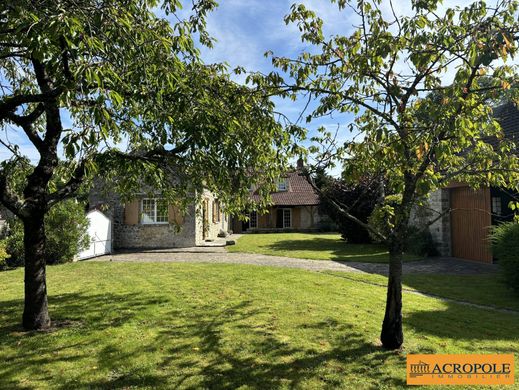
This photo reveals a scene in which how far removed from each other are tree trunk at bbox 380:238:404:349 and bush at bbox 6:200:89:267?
11781 millimetres

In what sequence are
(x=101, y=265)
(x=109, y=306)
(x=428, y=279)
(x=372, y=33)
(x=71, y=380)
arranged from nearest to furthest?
(x=71, y=380)
(x=372, y=33)
(x=109, y=306)
(x=428, y=279)
(x=101, y=265)

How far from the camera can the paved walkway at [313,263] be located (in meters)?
12.4

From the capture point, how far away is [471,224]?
47.6ft

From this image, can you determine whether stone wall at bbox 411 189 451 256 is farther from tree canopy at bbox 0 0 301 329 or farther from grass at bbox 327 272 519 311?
tree canopy at bbox 0 0 301 329

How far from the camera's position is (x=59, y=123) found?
602 centimetres

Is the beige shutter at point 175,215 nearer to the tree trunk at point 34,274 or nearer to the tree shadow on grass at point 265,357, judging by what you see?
the tree shadow on grass at point 265,357

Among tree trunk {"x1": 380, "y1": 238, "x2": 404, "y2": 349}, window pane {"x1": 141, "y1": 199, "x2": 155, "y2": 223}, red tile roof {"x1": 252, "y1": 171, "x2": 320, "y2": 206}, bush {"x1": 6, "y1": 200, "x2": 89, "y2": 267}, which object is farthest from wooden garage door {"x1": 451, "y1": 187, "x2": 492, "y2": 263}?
red tile roof {"x1": 252, "y1": 171, "x2": 320, "y2": 206}

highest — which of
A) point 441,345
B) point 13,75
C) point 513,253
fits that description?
point 13,75

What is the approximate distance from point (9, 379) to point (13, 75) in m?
Result: 5.94

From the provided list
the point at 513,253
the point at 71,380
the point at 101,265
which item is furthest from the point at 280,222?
the point at 71,380

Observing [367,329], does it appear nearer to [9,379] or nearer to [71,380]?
[71,380]

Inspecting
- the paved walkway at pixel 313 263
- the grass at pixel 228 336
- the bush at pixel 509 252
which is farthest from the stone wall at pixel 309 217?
the grass at pixel 228 336

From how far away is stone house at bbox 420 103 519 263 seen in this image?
1338 cm

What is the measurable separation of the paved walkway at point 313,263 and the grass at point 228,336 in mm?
3409
